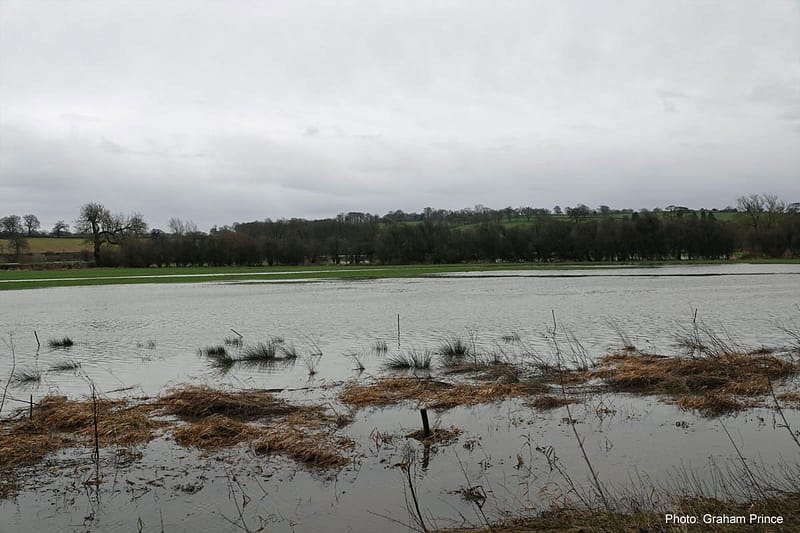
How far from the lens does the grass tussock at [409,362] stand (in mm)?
16703

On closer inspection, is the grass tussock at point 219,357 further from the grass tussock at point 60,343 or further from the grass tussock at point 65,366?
the grass tussock at point 60,343

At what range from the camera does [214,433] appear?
11133 millimetres

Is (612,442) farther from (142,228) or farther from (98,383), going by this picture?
(142,228)

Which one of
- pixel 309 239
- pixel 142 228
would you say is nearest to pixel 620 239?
pixel 309 239

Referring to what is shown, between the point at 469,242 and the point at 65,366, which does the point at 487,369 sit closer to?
the point at 65,366

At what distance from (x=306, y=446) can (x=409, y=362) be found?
7.53m

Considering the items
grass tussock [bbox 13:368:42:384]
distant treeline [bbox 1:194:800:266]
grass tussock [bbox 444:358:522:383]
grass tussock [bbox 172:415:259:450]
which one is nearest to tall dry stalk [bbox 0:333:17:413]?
grass tussock [bbox 13:368:42:384]

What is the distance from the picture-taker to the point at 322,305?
119 ft

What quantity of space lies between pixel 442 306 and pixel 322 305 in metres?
6.76

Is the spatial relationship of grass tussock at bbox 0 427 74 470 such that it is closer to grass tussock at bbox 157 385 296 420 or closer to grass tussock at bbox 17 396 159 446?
grass tussock at bbox 17 396 159 446

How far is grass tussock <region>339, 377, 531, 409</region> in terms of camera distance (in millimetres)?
13086

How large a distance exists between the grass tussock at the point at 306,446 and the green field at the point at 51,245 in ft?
392

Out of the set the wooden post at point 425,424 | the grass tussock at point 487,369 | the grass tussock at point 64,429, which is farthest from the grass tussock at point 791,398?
the grass tussock at point 64,429

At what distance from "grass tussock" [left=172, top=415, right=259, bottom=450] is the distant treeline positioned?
109m
